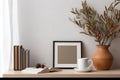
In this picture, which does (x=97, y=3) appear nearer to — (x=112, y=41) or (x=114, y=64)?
(x=112, y=41)

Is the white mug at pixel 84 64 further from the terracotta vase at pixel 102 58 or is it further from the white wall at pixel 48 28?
the white wall at pixel 48 28

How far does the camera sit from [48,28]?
2.86 metres

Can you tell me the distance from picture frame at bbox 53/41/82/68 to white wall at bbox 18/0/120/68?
0.05 m

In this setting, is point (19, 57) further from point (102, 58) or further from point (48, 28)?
point (102, 58)

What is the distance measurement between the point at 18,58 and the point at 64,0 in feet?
2.47

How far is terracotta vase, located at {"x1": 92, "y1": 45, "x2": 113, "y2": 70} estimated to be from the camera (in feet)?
8.78

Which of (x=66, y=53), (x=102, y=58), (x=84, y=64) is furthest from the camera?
(x=66, y=53)

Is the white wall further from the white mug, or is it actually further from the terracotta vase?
the white mug

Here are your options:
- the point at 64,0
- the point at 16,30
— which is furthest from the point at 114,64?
the point at 16,30

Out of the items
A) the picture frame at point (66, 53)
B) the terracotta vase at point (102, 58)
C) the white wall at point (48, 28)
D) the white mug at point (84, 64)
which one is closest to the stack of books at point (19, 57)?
the white wall at point (48, 28)

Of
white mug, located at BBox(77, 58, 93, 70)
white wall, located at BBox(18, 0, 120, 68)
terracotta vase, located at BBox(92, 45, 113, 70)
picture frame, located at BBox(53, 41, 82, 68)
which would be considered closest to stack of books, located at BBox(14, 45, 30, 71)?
white wall, located at BBox(18, 0, 120, 68)

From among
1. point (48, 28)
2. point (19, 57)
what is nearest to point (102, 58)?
point (48, 28)

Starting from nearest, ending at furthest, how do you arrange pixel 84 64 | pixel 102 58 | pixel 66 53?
1. pixel 84 64
2. pixel 102 58
3. pixel 66 53

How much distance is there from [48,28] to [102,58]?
629mm
